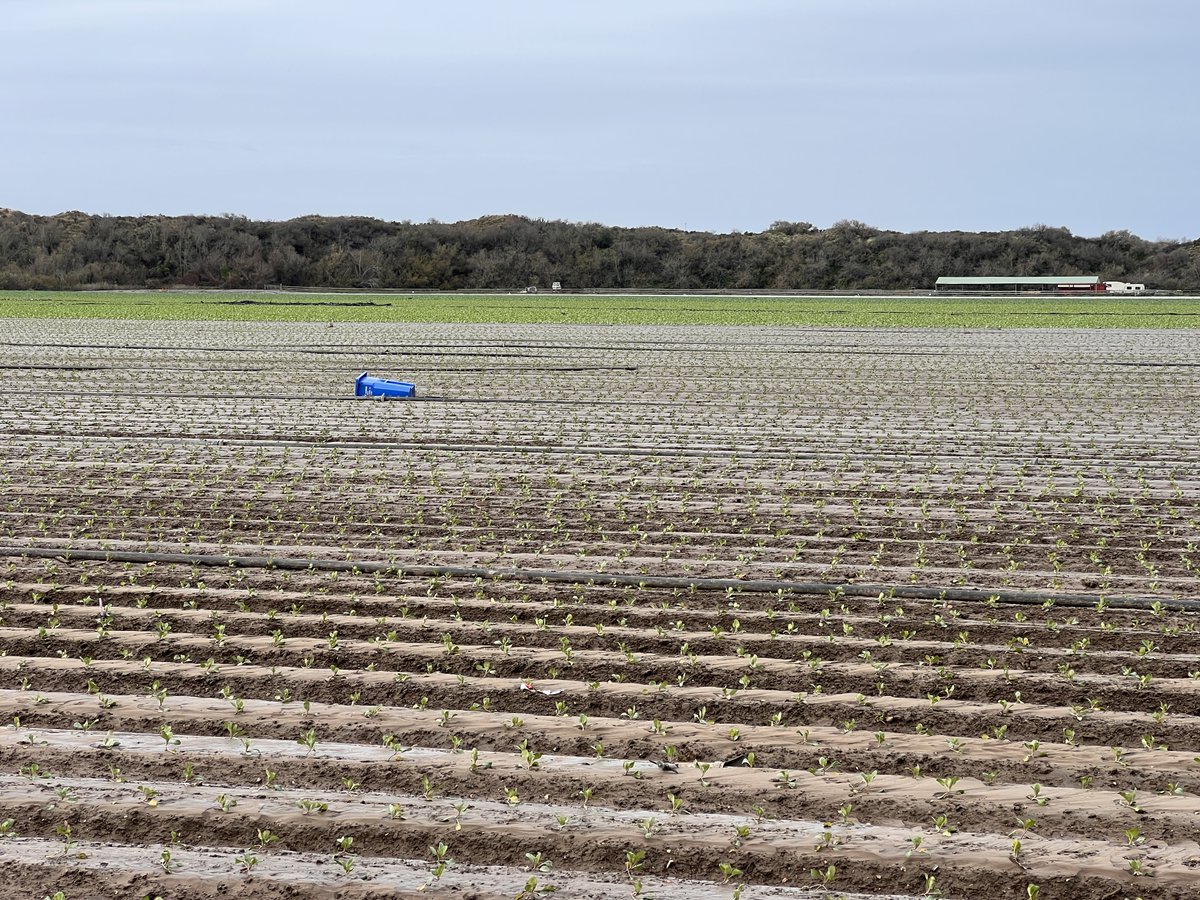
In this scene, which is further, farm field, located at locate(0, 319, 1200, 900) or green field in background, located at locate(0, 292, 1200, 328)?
green field in background, located at locate(0, 292, 1200, 328)

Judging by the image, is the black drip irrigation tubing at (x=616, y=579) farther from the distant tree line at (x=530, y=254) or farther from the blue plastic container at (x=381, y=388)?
the distant tree line at (x=530, y=254)

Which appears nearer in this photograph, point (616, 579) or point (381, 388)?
point (616, 579)

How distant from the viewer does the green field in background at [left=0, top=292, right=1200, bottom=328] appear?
4397cm

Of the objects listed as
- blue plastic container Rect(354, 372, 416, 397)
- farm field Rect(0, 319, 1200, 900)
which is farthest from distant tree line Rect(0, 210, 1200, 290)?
farm field Rect(0, 319, 1200, 900)

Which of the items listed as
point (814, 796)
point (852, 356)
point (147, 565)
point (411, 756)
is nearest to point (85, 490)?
point (147, 565)

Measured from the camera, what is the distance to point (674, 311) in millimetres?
51625

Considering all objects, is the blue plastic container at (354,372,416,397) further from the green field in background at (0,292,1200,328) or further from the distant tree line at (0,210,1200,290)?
the distant tree line at (0,210,1200,290)

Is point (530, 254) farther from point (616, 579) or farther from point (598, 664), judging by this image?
point (598, 664)

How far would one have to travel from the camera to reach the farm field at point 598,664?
14.4ft

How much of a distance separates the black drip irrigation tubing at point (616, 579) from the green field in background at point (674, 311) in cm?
3400

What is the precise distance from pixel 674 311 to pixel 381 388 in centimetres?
3392

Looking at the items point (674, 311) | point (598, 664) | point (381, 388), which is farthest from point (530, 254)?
point (598, 664)

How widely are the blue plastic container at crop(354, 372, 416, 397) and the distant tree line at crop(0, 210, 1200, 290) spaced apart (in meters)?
71.8

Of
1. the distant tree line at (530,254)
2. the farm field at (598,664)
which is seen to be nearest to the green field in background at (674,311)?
the distant tree line at (530,254)
